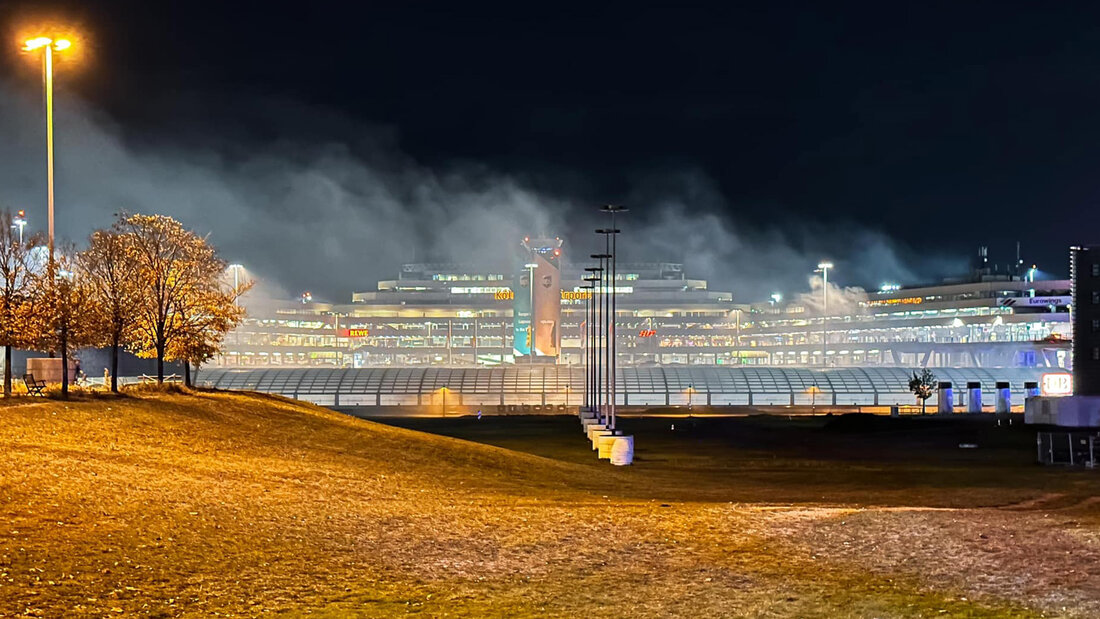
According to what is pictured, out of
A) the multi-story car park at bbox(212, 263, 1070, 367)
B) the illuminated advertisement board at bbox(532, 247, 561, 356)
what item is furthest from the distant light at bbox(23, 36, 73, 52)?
the multi-story car park at bbox(212, 263, 1070, 367)

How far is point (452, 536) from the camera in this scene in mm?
19047

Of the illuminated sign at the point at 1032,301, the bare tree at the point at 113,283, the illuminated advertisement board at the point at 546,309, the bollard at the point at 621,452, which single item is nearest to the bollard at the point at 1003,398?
the bollard at the point at 621,452

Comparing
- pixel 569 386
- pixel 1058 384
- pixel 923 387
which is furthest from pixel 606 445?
pixel 569 386

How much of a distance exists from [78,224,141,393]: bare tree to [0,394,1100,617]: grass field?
30.3ft

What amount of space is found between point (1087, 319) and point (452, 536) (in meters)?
60.8

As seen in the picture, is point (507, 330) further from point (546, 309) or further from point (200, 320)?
point (200, 320)

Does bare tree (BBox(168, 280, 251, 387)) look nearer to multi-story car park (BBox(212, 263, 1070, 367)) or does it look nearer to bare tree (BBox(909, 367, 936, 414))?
bare tree (BBox(909, 367, 936, 414))

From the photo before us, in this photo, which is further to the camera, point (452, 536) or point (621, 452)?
point (621, 452)

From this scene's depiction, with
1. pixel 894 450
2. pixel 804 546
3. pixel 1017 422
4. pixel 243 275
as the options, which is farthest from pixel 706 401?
pixel 243 275

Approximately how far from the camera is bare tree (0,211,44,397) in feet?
119

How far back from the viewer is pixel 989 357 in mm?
175500

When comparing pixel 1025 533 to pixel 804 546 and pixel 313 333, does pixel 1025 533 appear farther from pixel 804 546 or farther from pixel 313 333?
pixel 313 333

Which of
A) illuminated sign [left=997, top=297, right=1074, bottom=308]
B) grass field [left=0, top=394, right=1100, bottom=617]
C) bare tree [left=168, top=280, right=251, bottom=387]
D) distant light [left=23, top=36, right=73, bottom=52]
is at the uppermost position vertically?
distant light [left=23, top=36, right=73, bottom=52]

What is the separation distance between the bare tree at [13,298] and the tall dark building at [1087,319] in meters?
59.6
